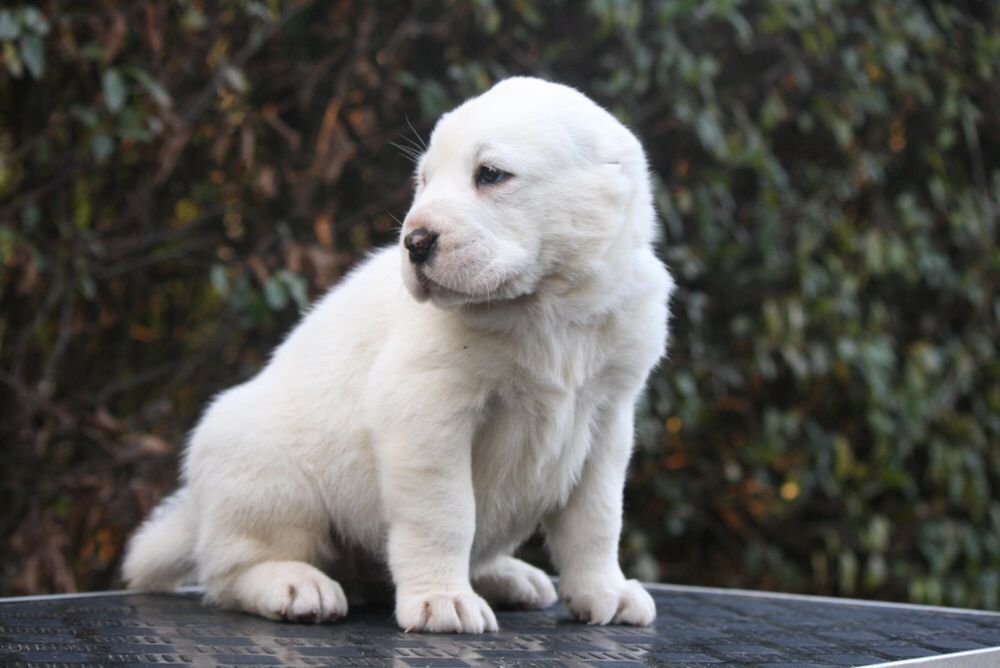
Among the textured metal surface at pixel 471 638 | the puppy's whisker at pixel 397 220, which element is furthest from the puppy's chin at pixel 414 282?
the textured metal surface at pixel 471 638

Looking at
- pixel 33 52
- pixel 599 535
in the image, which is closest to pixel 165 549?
pixel 599 535

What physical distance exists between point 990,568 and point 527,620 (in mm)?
3528

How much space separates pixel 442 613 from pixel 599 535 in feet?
1.56

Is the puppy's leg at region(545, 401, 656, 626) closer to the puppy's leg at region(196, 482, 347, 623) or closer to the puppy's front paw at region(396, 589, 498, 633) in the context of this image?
the puppy's front paw at region(396, 589, 498, 633)

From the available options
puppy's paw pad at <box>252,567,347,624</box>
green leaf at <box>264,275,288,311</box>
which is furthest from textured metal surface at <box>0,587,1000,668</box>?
green leaf at <box>264,275,288,311</box>

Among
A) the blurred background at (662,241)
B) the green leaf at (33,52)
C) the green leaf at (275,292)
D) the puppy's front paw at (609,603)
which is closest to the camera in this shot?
the puppy's front paw at (609,603)

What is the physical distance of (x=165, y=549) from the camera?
3.08m

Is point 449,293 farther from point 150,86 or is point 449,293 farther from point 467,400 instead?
point 150,86

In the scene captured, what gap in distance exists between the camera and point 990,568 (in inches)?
220

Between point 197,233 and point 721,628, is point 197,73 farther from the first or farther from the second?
point 721,628

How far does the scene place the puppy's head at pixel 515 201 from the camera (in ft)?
7.85

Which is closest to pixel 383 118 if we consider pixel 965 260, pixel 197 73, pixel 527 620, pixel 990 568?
pixel 197 73

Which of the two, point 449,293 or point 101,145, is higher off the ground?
point 101,145

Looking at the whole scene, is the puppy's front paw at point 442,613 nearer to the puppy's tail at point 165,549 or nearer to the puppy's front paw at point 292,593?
the puppy's front paw at point 292,593
